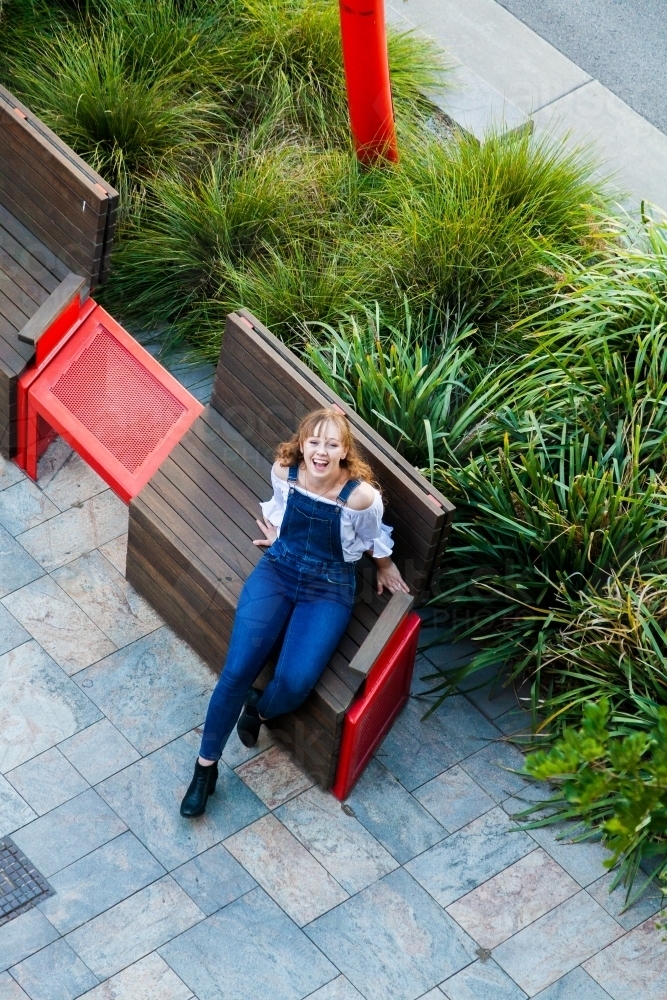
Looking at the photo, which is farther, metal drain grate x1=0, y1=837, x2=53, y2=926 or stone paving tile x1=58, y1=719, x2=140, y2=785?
stone paving tile x1=58, y1=719, x2=140, y2=785

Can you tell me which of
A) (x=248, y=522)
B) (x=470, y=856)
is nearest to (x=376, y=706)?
(x=470, y=856)

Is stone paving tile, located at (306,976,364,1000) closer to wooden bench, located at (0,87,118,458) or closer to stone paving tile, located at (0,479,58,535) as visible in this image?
stone paving tile, located at (0,479,58,535)

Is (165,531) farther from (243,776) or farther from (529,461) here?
(529,461)

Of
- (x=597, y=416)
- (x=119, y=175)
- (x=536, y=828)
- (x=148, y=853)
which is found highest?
(x=597, y=416)

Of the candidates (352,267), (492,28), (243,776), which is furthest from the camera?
(492,28)

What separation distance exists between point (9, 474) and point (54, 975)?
2.40 m

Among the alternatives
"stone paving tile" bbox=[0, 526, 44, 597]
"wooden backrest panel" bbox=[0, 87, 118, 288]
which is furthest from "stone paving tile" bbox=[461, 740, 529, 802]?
"wooden backrest panel" bbox=[0, 87, 118, 288]

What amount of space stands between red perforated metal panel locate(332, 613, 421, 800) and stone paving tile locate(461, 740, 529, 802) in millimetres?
397

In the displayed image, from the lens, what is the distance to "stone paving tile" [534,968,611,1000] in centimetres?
476

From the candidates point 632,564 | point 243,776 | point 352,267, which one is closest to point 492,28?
point 352,267

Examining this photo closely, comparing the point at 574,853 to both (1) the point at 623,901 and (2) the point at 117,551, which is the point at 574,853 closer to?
(1) the point at 623,901

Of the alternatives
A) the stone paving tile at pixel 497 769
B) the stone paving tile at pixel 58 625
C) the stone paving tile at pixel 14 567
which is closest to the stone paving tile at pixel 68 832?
the stone paving tile at pixel 58 625

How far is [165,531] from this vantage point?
5355 mm

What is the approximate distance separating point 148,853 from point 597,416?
2.68 metres
